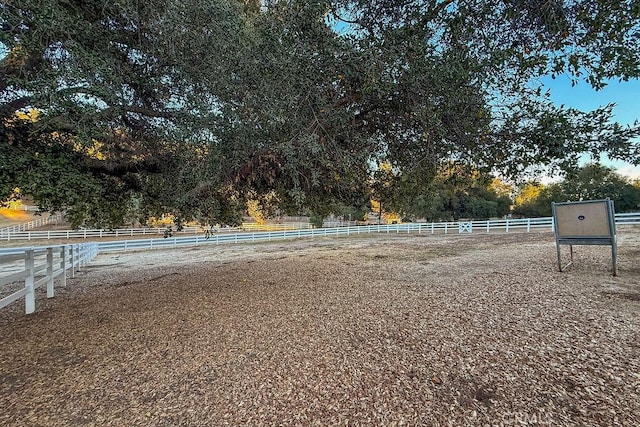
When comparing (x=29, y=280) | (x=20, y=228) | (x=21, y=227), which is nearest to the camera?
(x=29, y=280)

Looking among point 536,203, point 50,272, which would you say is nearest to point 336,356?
point 50,272

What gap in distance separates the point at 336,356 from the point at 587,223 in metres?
6.25

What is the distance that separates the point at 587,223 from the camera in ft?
20.3

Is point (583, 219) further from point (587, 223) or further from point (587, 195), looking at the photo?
point (587, 195)

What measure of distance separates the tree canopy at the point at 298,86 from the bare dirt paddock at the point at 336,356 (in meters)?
1.96

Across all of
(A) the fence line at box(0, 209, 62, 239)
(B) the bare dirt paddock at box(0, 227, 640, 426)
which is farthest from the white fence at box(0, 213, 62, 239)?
(B) the bare dirt paddock at box(0, 227, 640, 426)

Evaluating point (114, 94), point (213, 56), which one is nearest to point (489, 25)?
point (213, 56)

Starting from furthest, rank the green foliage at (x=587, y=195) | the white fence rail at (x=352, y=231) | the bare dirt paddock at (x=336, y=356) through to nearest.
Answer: the green foliage at (x=587, y=195) < the white fence rail at (x=352, y=231) < the bare dirt paddock at (x=336, y=356)

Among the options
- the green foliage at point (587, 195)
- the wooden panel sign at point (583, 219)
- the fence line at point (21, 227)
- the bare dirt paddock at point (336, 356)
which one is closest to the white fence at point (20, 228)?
the fence line at point (21, 227)

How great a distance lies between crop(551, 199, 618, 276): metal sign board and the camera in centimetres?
585

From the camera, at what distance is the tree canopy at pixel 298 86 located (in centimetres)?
335

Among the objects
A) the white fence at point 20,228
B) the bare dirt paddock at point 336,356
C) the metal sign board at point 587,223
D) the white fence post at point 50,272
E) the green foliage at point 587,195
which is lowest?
the bare dirt paddock at point 336,356

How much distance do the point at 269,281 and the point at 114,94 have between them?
461cm

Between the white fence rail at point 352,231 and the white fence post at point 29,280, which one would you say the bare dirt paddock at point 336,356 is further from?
the white fence rail at point 352,231
